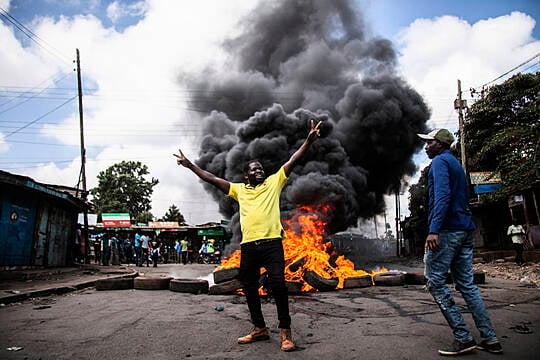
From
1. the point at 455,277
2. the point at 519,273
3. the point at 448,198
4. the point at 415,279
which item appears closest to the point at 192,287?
the point at 415,279

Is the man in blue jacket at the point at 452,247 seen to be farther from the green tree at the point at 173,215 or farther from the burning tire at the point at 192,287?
the green tree at the point at 173,215

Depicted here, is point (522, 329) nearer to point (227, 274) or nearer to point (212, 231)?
point (227, 274)

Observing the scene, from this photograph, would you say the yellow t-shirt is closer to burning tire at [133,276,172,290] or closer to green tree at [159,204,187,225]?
burning tire at [133,276,172,290]

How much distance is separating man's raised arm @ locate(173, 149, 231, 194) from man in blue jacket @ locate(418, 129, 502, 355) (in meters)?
2.19

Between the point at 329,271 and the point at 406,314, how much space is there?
3204 millimetres

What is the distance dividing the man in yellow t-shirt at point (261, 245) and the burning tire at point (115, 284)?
203 inches

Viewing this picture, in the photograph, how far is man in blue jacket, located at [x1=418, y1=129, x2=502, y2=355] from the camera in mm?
2939

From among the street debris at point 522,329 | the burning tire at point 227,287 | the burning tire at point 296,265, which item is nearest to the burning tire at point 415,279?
the burning tire at point 296,265

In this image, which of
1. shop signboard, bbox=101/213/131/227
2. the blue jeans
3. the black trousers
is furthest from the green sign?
the blue jeans

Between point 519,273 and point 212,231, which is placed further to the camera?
point 212,231

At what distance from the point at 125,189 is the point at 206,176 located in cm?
4602

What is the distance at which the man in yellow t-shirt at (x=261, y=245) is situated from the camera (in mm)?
3320

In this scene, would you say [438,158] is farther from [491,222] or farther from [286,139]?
[491,222]

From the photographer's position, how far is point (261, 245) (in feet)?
11.3
